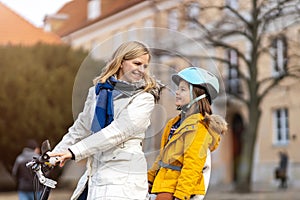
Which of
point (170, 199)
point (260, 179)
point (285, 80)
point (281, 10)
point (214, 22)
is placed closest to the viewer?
point (170, 199)

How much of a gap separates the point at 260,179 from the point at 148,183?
84.2ft

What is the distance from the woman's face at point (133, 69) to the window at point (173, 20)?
12.9m

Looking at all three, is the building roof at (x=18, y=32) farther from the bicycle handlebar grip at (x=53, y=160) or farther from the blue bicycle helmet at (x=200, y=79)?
the bicycle handlebar grip at (x=53, y=160)

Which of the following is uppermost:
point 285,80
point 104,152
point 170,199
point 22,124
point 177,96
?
point 285,80

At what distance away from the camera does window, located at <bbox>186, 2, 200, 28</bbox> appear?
1938cm

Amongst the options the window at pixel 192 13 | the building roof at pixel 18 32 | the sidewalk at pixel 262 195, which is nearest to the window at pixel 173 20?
the window at pixel 192 13

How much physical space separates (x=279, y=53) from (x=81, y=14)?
7598 millimetres

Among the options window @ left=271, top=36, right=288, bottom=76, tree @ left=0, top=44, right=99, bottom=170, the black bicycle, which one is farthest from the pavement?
the black bicycle

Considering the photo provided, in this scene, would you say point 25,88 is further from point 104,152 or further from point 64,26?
point 104,152

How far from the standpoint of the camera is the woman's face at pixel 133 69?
3285 mm

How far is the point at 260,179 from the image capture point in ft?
94.0

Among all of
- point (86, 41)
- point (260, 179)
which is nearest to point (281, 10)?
point (86, 41)

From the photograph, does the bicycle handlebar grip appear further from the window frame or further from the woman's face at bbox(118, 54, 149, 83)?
the window frame

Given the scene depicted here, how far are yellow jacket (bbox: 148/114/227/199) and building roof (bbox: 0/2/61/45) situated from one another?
17.2m
